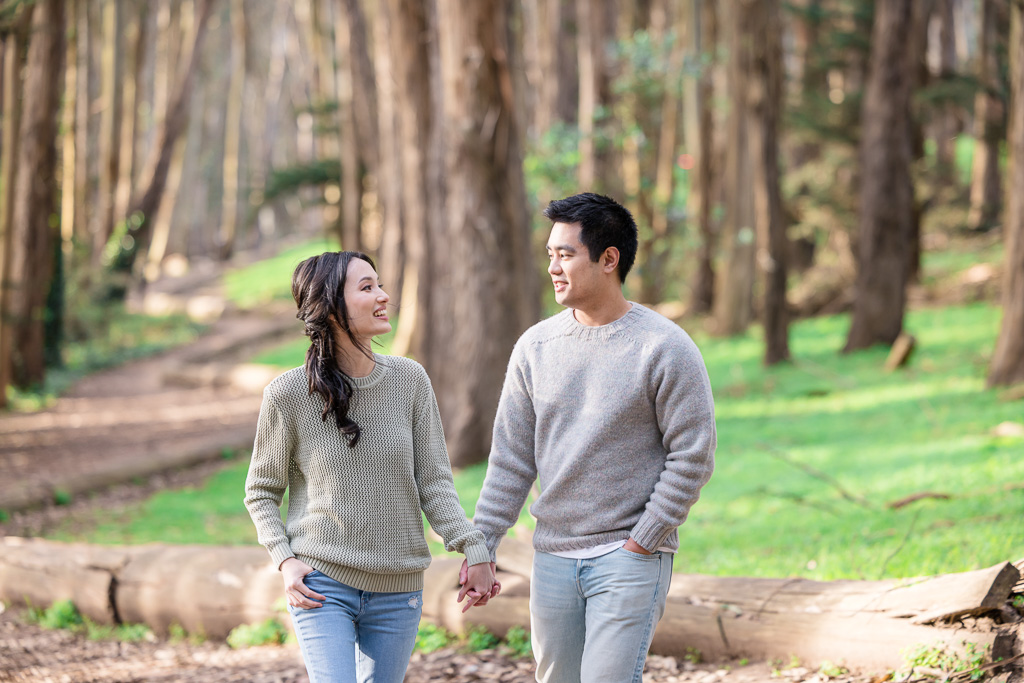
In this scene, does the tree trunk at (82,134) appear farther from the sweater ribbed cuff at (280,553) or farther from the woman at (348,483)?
the sweater ribbed cuff at (280,553)

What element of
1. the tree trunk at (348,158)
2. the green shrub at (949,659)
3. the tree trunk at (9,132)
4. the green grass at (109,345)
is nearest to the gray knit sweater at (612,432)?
the green shrub at (949,659)

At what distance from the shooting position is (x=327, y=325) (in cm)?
299

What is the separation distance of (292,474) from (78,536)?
21.5 feet

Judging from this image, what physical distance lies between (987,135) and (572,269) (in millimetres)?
19396

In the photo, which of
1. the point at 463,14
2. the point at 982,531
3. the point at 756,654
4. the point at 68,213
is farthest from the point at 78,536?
the point at 68,213

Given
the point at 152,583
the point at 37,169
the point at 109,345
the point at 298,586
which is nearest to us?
the point at 298,586

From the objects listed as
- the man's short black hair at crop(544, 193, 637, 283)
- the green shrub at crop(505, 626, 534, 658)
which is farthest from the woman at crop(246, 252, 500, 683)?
the green shrub at crop(505, 626, 534, 658)

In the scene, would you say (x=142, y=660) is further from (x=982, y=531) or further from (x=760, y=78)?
(x=760, y=78)

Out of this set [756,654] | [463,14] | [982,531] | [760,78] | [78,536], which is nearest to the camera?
[756,654]

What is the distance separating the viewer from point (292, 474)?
3.09 m

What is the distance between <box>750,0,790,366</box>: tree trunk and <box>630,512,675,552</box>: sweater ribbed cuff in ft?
41.5

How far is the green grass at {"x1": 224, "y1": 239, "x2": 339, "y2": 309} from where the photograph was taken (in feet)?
97.5

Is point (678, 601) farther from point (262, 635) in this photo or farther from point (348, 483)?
point (262, 635)

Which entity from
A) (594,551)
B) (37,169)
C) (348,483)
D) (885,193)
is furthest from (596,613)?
(37,169)
